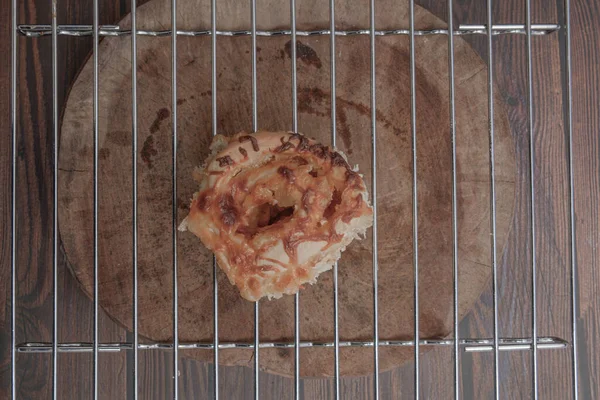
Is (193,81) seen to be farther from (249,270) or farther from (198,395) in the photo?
(198,395)

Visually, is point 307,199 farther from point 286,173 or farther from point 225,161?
point 225,161

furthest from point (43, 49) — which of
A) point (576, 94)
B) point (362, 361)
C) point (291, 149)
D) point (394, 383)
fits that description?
point (576, 94)

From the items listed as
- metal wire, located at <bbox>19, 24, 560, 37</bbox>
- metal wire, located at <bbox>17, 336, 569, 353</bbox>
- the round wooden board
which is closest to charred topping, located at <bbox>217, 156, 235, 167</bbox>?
the round wooden board

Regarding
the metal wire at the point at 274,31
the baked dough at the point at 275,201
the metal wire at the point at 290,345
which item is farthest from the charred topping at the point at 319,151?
the metal wire at the point at 290,345

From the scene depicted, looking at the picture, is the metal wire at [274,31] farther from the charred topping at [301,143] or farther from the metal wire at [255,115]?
the charred topping at [301,143]

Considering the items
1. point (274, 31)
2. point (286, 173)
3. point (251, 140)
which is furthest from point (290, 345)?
point (274, 31)
